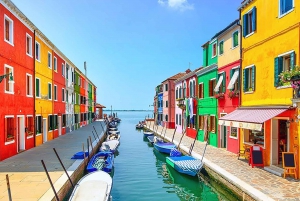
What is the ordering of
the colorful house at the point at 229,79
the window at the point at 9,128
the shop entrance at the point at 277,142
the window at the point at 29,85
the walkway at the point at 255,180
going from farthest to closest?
1. the window at the point at 29,85
2. the colorful house at the point at 229,79
3. the window at the point at 9,128
4. the shop entrance at the point at 277,142
5. the walkway at the point at 255,180

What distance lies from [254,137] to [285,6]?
676 cm

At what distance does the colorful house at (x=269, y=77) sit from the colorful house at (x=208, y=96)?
503cm

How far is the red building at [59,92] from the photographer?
26641mm

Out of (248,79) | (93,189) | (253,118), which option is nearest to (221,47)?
(248,79)

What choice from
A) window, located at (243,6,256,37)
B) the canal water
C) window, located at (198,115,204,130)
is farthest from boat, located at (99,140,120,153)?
window, located at (243,6,256,37)

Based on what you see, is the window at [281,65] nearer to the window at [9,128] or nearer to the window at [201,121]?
the window at [201,121]

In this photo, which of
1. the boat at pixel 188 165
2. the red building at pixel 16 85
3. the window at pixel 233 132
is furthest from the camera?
the window at pixel 233 132

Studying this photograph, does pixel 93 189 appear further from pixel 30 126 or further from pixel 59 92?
pixel 59 92

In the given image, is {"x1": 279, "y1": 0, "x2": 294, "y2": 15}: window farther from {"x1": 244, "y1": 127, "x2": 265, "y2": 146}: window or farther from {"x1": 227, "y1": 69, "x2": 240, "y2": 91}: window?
{"x1": 244, "y1": 127, "x2": 265, "y2": 146}: window

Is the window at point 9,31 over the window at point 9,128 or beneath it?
over

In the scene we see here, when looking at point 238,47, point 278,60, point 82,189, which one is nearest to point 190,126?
point 238,47

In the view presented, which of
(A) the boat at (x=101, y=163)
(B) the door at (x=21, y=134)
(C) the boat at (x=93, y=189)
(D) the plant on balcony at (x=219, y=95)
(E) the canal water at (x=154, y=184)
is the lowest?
(E) the canal water at (x=154, y=184)

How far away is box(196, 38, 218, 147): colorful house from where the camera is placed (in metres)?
20.5

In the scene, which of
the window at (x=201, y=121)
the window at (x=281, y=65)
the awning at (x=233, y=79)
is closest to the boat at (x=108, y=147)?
the window at (x=201, y=121)
